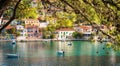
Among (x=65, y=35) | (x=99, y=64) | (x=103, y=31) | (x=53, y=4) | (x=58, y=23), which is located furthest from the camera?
(x=65, y=35)

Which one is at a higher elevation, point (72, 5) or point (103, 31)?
point (72, 5)

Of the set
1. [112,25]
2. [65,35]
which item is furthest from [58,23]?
[65,35]

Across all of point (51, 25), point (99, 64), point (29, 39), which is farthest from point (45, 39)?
point (51, 25)

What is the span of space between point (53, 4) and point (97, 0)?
929mm

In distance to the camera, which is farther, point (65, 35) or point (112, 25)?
point (65, 35)

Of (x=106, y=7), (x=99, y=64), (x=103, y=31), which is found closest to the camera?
(x=106, y=7)

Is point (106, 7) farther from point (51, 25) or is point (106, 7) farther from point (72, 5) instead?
point (51, 25)

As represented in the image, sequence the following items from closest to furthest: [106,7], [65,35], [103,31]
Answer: [106,7], [103,31], [65,35]

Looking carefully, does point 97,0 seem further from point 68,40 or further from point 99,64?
point 68,40

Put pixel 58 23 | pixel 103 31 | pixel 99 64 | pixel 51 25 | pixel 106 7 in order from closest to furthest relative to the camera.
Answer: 1. pixel 106 7
2. pixel 103 31
3. pixel 58 23
4. pixel 51 25
5. pixel 99 64

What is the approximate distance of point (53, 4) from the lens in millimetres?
5512

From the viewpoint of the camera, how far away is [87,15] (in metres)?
5.25

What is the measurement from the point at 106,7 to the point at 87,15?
0.65 m

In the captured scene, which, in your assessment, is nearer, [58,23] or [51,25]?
[58,23]
